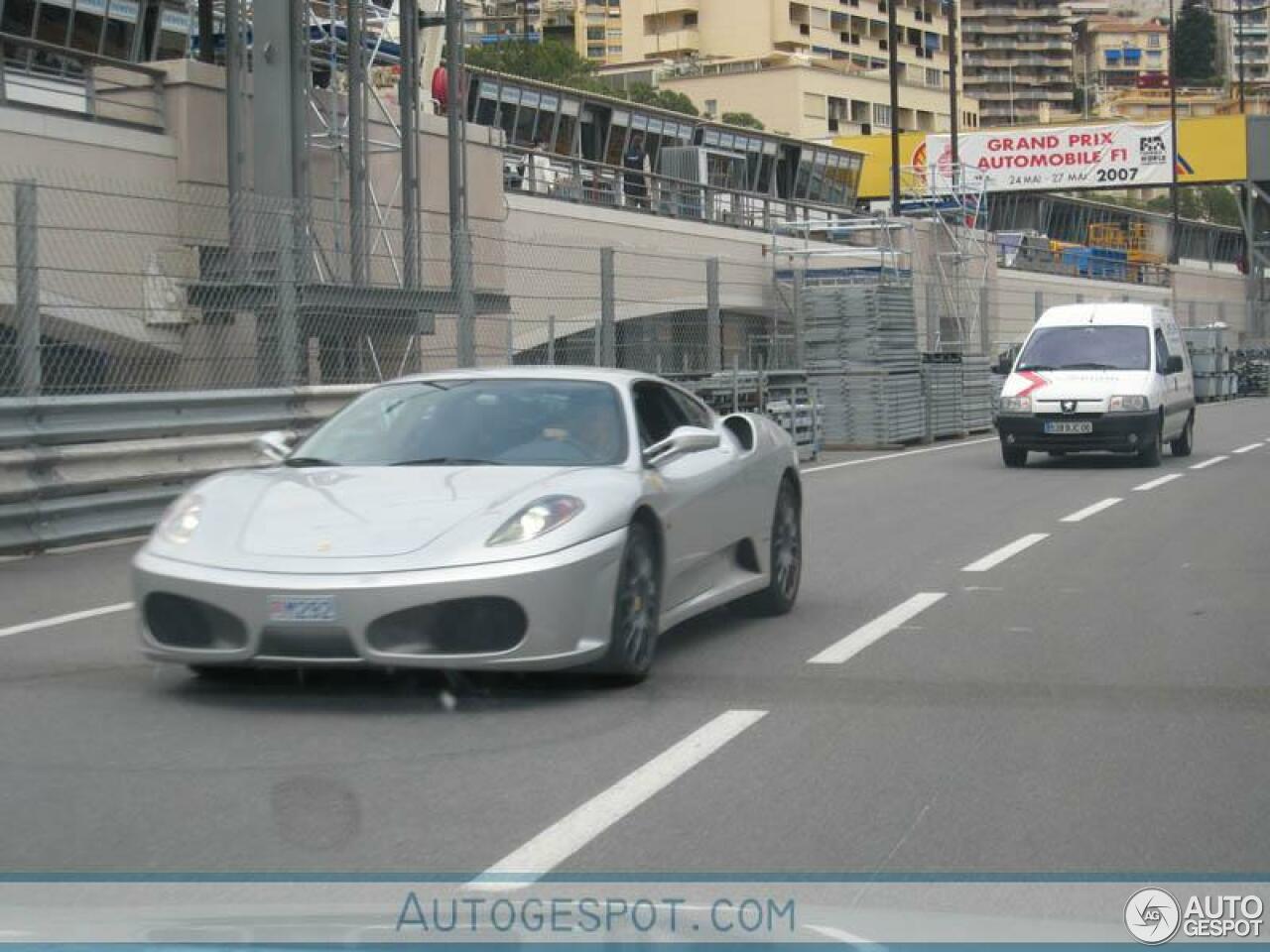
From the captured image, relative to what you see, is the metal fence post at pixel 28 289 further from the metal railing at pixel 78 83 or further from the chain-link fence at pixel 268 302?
the metal railing at pixel 78 83

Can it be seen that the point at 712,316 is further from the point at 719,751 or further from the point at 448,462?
the point at 719,751

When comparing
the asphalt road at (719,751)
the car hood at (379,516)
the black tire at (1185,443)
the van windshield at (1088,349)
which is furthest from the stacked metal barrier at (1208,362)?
the car hood at (379,516)

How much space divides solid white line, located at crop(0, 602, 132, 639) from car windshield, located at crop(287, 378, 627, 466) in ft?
6.25

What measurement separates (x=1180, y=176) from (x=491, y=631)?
228ft

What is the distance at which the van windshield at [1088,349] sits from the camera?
22.6 m

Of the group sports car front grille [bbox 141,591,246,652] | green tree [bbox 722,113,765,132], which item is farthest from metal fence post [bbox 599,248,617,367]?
green tree [bbox 722,113,765,132]

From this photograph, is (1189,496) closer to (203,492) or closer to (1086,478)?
(1086,478)

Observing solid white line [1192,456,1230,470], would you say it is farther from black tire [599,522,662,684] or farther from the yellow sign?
the yellow sign

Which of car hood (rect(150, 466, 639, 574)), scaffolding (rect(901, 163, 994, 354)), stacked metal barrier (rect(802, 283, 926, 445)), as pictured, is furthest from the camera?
scaffolding (rect(901, 163, 994, 354))

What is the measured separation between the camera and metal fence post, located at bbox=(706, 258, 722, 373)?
23359 mm

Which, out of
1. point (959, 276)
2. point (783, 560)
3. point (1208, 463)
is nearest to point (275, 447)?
point (783, 560)

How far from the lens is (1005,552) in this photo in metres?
12.7

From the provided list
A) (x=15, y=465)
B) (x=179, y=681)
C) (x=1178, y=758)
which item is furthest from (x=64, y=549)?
(x=1178, y=758)

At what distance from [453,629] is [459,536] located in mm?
348
